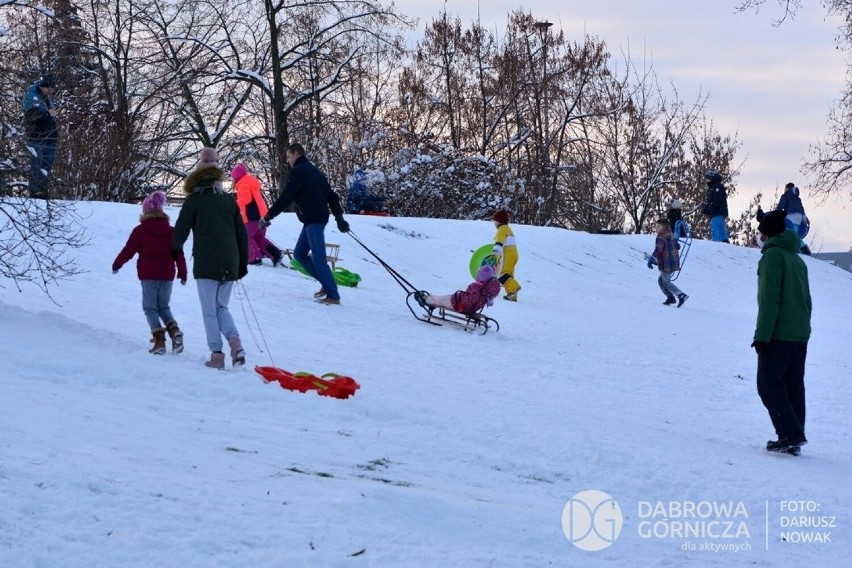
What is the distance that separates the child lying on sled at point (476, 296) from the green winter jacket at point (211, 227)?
4.52 meters

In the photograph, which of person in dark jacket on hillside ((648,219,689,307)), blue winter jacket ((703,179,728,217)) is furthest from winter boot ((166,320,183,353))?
blue winter jacket ((703,179,728,217))

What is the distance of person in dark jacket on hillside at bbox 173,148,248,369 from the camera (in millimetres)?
8844

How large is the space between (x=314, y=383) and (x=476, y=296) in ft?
16.9

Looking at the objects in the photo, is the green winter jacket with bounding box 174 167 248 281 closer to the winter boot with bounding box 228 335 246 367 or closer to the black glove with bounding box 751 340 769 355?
the winter boot with bounding box 228 335 246 367

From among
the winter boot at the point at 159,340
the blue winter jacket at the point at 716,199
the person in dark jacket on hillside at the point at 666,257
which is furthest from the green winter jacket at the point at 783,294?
the blue winter jacket at the point at 716,199

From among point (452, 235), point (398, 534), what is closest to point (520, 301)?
point (452, 235)

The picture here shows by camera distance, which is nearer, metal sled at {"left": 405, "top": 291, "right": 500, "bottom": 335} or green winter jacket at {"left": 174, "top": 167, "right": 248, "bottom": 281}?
green winter jacket at {"left": 174, "top": 167, "right": 248, "bottom": 281}

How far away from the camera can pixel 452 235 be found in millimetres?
22047

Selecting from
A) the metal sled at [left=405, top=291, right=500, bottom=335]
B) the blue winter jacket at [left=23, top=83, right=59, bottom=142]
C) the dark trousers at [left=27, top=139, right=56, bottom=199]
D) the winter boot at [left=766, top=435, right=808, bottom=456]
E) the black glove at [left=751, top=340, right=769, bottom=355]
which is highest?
the blue winter jacket at [left=23, top=83, right=59, bottom=142]

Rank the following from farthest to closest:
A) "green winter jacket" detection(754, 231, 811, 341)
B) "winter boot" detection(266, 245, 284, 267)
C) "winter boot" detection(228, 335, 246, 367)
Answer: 1. "winter boot" detection(266, 245, 284, 267)
2. "winter boot" detection(228, 335, 246, 367)
3. "green winter jacket" detection(754, 231, 811, 341)

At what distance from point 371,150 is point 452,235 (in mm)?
14352

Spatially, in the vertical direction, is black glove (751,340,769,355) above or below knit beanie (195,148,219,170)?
below

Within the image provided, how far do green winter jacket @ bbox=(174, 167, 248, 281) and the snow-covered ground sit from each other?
786 millimetres

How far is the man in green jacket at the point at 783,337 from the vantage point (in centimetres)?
830
